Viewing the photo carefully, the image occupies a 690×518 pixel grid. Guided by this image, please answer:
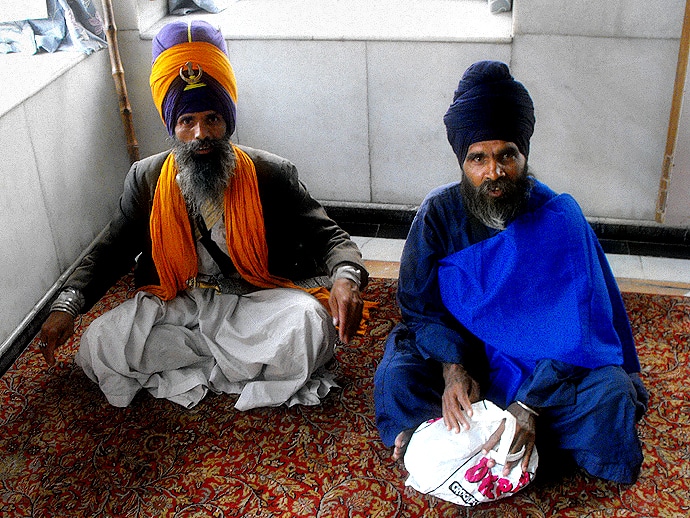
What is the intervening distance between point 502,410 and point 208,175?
4.10ft

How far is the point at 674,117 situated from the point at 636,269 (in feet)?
2.22

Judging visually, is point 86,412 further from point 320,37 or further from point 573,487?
point 320,37

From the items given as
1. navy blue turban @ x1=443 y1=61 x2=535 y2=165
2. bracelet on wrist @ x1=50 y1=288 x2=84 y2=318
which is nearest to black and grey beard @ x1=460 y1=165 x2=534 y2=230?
navy blue turban @ x1=443 y1=61 x2=535 y2=165

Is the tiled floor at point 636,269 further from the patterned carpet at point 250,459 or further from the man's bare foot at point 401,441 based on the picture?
the man's bare foot at point 401,441

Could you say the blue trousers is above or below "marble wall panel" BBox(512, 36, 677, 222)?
below

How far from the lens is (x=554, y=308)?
2611 millimetres

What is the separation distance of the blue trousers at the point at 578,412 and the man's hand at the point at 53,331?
105cm

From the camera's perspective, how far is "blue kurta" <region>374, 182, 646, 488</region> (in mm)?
2537

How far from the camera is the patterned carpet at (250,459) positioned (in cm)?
262

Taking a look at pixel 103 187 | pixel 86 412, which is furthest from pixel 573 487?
pixel 103 187

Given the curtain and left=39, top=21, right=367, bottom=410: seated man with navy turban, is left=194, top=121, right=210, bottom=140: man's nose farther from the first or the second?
the curtain

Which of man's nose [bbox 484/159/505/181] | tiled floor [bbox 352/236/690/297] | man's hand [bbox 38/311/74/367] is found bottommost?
tiled floor [bbox 352/236/690/297]

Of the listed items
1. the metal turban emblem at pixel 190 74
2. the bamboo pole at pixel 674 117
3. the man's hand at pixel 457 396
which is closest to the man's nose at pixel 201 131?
the metal turban emblem at pixel 190 74

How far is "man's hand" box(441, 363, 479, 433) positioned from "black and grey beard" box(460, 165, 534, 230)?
1.54ft
